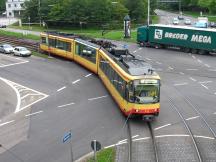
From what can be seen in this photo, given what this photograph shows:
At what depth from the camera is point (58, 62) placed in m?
47.2

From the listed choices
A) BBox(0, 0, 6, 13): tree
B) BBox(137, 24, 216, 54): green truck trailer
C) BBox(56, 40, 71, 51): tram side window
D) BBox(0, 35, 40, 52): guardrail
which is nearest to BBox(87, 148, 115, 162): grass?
BBox(56, 40, 71, 51): tram side window

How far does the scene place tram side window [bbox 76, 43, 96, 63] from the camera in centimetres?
3865

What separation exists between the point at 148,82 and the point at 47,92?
11.7 meters

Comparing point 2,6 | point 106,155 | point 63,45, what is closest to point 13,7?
point 2,6

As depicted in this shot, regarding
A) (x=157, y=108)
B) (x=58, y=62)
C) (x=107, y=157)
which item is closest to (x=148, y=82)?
(x=157, y=108)

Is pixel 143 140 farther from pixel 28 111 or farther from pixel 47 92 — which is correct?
pixel 47 92

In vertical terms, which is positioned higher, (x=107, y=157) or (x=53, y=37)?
(x=53, y=37)

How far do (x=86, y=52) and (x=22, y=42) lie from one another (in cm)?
2206

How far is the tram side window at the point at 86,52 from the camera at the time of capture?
3865 centimetres

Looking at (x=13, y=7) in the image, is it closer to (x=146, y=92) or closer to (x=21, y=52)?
(x=21, y=52)

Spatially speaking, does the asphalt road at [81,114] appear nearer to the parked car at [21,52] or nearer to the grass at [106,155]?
the grass at [106,155]

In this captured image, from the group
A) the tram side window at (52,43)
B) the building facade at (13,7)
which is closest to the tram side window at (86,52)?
the tram side window at (52,43)

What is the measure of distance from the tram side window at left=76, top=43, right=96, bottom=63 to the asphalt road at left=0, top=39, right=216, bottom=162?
150 centimetres

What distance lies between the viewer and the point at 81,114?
2794cm
